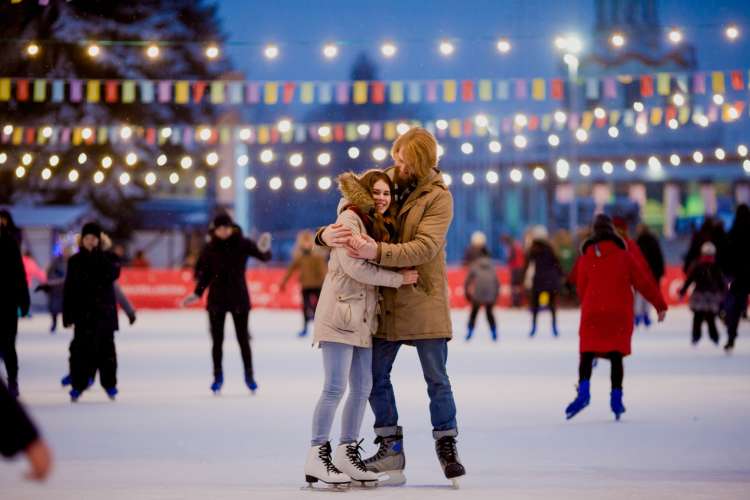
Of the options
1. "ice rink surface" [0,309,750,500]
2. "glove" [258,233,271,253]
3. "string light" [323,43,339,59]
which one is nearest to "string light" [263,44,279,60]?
"string light" [323,43,339,59]

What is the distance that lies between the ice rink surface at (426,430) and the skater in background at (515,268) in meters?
14.1

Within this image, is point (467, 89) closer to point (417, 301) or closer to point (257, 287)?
point (257, 287)

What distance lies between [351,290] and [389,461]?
0.92m

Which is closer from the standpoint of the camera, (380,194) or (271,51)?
(380,194)

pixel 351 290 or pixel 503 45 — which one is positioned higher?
pixel 503 45

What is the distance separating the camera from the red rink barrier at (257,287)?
3234 centimetres

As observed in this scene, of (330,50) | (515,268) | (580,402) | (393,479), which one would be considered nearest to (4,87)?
(330,50)

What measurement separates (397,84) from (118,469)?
66.2ft

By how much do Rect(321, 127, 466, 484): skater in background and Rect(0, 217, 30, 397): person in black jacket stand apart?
14.3 ft

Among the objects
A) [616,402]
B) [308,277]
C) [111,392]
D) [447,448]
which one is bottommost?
[111,392]

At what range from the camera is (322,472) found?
714 centimetres

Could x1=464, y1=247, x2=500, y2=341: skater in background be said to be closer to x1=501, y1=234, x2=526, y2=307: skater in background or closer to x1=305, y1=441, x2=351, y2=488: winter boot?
x1=501, y1=234, x2=526, y2=307: skater in background

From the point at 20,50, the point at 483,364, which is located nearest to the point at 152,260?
the point at 20,50

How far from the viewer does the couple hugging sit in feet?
23.5
